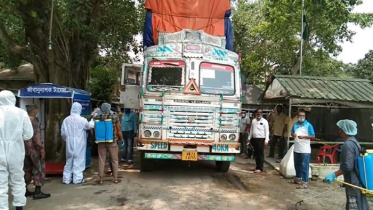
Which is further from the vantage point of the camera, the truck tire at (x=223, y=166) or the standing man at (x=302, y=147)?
the truck tire at (x=223, y=166)

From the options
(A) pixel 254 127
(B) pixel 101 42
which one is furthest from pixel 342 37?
(B) pixel 101 42

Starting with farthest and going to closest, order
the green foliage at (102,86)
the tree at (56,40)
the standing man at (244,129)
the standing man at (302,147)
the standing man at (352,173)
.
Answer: the green foliage at (102,86) < the standing man at (244,129) < the tree at (56,40) < the standing man at (302,147) < the standing man at (352,173)

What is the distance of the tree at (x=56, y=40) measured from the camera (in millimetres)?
9445

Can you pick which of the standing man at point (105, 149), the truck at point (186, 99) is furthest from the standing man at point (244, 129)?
the standing man at point (105, 149)

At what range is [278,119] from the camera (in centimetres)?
1175

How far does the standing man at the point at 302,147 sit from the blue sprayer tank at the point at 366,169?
11.1 feet

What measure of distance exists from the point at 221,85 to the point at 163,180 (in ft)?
8.29

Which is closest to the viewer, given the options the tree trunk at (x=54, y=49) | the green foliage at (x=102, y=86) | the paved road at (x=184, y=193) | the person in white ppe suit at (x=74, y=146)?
the paved road at (x=184, y=193)

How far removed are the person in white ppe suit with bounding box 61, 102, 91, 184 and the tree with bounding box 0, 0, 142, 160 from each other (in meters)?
1.78

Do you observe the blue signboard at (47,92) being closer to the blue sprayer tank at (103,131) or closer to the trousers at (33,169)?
the blue sprayer tank at (103,131)

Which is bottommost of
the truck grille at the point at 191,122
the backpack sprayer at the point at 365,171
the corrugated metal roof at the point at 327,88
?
the backpack sprayer at the point at 365,171

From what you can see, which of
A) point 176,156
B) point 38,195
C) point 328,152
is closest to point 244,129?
point 328,152

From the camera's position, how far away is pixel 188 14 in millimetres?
10344

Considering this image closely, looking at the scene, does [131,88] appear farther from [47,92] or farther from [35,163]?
[35,163]
